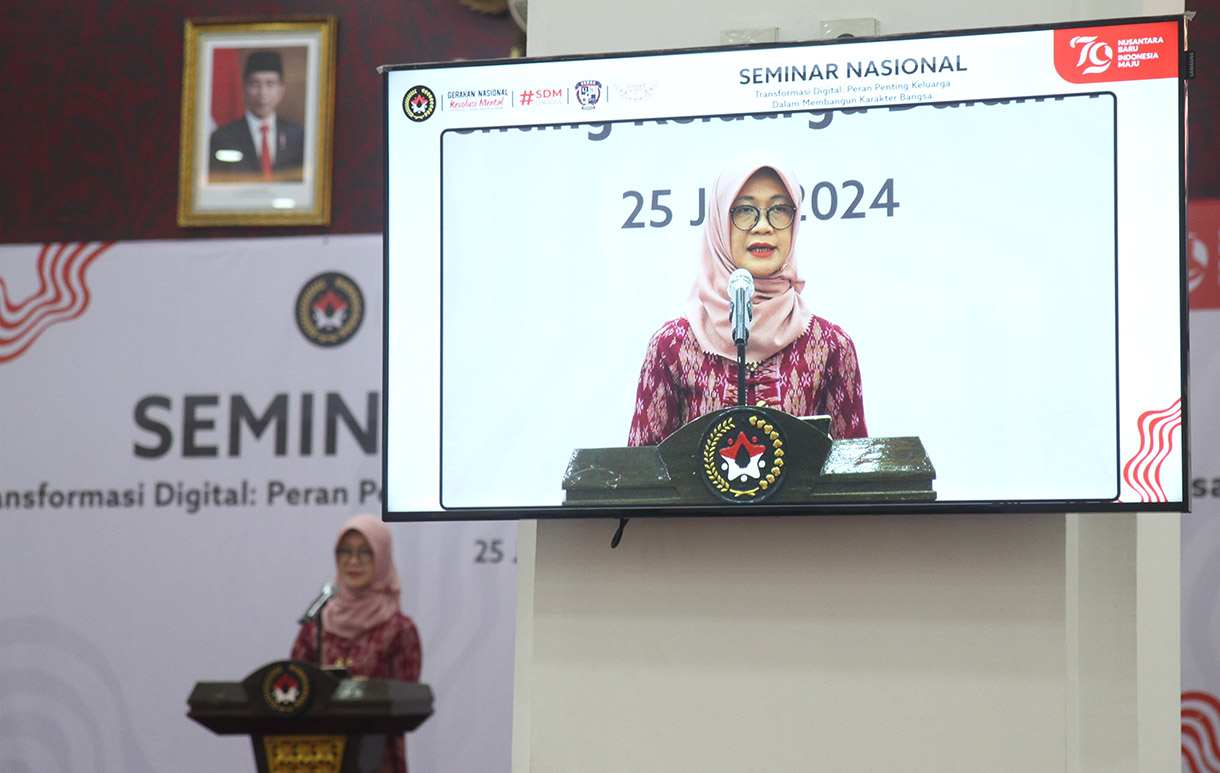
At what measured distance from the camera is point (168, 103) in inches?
187

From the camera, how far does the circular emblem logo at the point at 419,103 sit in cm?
197

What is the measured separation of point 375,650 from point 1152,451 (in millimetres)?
2820

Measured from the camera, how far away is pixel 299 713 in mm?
Answer: 3012

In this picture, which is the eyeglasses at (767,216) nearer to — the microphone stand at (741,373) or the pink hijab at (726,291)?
the pink hijab at (726,291)

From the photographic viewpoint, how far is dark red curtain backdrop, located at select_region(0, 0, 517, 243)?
15.1 feet

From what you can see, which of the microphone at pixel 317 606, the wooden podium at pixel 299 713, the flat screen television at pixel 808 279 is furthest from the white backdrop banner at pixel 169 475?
the flat screen television at pixel 808 279

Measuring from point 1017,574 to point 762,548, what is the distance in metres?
0.36

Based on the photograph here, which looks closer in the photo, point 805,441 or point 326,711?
point 805,441

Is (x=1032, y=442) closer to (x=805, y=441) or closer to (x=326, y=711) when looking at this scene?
(x=805, y=441)

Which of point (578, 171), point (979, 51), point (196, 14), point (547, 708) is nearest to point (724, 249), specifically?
point (578, 171)

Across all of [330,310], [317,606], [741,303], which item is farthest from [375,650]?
[741,303]

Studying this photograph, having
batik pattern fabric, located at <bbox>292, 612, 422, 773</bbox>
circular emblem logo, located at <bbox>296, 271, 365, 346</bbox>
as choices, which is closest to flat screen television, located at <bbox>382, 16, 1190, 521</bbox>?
batik pattern fabric, located at <bbox>292, 612, 422, 773</bbox>

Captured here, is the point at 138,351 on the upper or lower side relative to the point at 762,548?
upper

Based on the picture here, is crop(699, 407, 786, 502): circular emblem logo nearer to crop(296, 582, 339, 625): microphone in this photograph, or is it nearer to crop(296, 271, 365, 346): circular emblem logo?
crop(296, 582, 339, 625): microphone
